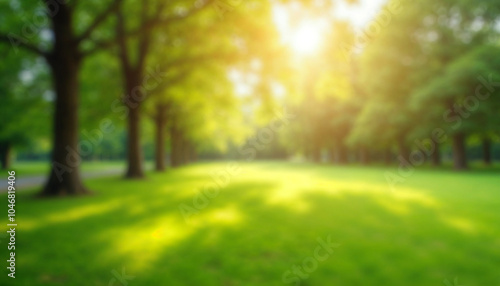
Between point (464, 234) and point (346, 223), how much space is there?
2344 millimetres

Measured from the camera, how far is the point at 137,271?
15.5ft

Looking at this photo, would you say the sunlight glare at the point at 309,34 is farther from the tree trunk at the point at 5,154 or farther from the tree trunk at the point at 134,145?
the tree trunk at the point at 5,154

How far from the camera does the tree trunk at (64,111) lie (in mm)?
12164

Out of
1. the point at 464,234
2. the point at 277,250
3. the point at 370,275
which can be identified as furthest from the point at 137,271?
the point at 464,234

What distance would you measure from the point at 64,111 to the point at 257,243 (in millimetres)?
10195

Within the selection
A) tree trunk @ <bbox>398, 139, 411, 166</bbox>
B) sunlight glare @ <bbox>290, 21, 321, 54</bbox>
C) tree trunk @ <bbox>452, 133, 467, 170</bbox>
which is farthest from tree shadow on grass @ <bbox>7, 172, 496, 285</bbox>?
tree trunk @ <bbox>398, 139, 411, 166</bbox>

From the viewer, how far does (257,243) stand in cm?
603

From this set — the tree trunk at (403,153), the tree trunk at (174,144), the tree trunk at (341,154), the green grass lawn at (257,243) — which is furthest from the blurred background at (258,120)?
the tree trunk at (341,154)

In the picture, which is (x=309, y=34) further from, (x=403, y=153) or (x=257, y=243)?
(x=403, y=153)

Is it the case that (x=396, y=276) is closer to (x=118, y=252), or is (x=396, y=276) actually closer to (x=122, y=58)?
(x=118, y=252)

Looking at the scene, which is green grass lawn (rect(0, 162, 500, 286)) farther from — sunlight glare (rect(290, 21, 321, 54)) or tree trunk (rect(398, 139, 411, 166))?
tree trunk (rect(398, 139, 411, 166))

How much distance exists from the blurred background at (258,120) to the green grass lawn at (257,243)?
0.04 m

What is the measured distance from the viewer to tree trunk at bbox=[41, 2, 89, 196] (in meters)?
12.2

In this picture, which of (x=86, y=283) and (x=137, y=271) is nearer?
(x=86, y=283)
